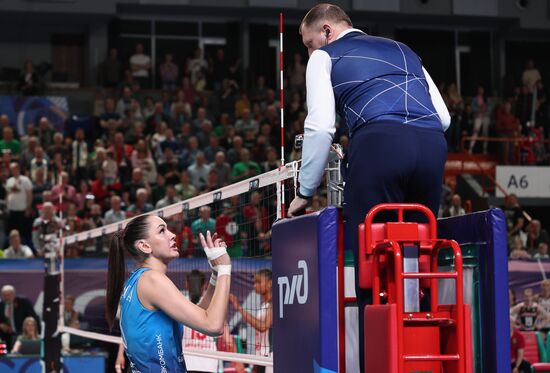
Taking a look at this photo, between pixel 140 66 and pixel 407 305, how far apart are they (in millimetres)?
23392

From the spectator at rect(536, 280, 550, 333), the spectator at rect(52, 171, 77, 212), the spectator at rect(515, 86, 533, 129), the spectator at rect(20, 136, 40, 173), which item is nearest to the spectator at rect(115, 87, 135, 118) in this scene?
the spectator at rect(20, 136, 40, 173)

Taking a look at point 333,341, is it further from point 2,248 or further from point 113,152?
point 113,152

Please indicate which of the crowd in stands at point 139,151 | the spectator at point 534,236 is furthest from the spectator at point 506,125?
the spectator at point 534,236

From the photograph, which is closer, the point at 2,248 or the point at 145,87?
the point at 2,248

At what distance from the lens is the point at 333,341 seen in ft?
15.0

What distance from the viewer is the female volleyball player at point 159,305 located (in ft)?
16.0

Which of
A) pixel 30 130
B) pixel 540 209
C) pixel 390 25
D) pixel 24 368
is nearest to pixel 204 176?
Result: pixel 30 130

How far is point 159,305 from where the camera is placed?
4.94 m

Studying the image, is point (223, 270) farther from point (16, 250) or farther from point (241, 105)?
point (241, 105)

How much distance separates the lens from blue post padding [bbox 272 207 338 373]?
4.57 m

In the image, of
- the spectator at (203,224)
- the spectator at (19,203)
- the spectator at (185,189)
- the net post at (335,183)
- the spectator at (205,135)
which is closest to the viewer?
the net post at (335,183)

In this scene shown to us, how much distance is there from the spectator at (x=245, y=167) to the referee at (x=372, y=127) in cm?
1511

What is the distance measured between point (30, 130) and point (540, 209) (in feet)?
39.4

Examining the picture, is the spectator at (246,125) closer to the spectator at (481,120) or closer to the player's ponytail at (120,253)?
the spectator at (481,120)
